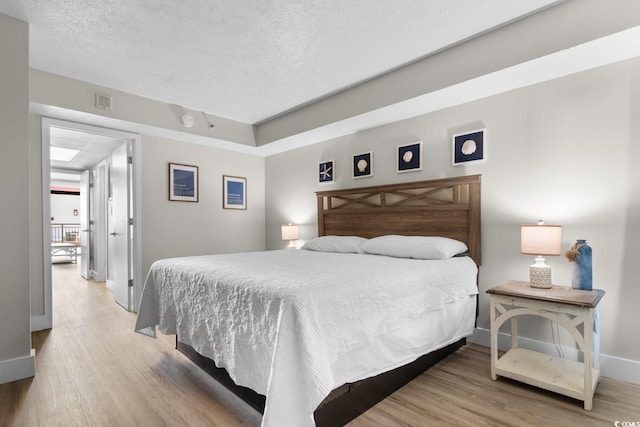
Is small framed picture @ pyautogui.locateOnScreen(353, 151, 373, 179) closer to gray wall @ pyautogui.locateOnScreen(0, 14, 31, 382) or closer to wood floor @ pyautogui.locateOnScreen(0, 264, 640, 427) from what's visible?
wood floor @ pyautogui.locateOnScreen(0, 264, 640, 427)

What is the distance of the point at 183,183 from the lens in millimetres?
4312

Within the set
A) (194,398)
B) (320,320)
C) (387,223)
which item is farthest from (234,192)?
(320,320)

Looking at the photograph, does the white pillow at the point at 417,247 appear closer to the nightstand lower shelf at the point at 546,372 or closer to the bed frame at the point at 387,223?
the bed frame at the point at 387,223

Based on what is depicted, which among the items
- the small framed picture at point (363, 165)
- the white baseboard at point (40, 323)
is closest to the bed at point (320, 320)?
the small framed picture at point (363, 165)

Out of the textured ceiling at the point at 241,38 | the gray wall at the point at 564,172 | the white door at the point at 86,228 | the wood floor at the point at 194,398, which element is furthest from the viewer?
the white door at the point at 86,228

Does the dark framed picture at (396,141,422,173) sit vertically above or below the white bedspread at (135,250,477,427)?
above

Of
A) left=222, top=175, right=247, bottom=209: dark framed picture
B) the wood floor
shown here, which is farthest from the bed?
left=222, top=175, right=247, bottom=209: dark framed picture

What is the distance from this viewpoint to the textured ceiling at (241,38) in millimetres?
2098

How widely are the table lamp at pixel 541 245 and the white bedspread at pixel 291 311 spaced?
1.54 feet

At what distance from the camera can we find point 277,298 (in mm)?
1502

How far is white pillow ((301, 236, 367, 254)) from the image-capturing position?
3.30m

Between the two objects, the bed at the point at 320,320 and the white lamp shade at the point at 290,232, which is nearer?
the bed at the point at 320,320

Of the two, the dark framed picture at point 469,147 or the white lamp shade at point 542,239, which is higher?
the dark framed picture at point 469,147

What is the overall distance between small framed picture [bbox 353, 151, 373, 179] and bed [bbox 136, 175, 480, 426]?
40.0 inches
